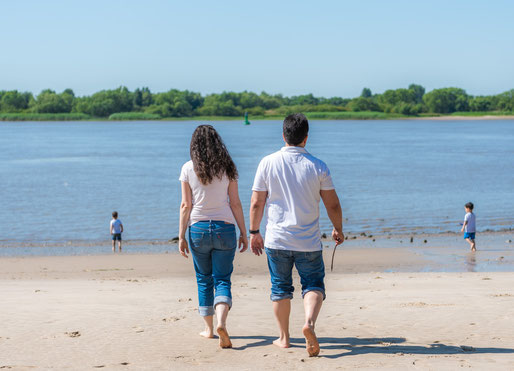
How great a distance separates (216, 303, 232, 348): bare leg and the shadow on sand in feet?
0.33

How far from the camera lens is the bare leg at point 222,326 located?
5.75m

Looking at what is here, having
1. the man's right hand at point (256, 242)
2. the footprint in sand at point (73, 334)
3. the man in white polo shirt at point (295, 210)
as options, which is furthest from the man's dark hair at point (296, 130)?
the footprint in sand at point (73, 334)

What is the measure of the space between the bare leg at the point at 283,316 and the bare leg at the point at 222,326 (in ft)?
1.42

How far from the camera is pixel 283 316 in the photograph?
18.6 feet

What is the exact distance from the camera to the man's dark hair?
5469 millimetres

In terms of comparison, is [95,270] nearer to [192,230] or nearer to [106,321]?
[106,321]

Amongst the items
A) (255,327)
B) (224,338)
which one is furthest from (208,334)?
(255,327)

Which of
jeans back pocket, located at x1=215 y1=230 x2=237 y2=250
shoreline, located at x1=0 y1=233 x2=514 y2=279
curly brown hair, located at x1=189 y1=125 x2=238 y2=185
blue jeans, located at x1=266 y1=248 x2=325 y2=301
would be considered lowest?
shoreline, located at x1=0 y1=233 x2=514 y2=279

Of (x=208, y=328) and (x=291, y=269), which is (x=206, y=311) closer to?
(x=208, y=328)

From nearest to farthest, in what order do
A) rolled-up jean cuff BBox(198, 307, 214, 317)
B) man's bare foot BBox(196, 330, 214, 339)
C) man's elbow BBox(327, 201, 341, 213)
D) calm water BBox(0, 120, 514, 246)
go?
man's elbow BBox(327, 201, 341, 213) < rolled-up jean cuff BBox(198, 307, 214, 317) < man's bare foot BBox(196, 330, 214, 339) < calm water BBox(0, 120, 514, 246)

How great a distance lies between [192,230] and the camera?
19.0ft

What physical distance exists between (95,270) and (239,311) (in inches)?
291

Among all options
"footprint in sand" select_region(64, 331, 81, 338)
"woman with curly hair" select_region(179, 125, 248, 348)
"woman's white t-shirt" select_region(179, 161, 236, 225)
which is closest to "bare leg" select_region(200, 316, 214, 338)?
"woman with curly hair" select_region(179, 125, 248, 348)

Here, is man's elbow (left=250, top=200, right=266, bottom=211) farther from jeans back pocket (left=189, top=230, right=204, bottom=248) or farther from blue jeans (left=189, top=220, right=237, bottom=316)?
jeans back pocket (left=189, top=230, right=204, bottom=248)
